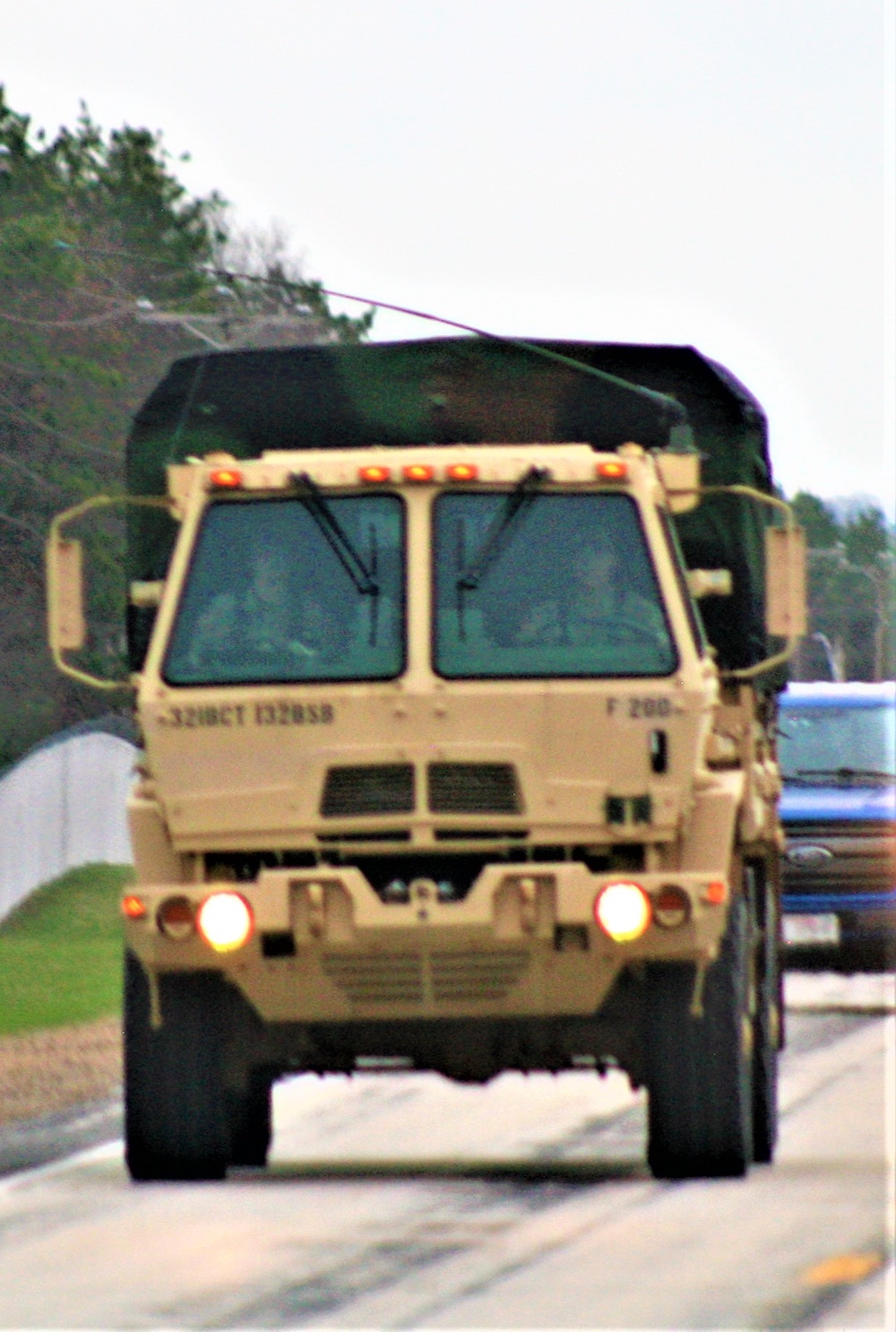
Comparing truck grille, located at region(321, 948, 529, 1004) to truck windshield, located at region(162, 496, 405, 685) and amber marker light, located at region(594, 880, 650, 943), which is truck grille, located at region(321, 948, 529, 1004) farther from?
truck windshield, located at region(162, 496, 405, 685)

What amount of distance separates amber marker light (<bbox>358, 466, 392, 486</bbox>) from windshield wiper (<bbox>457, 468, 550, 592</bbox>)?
430mm

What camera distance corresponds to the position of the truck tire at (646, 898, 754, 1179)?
12.6 m

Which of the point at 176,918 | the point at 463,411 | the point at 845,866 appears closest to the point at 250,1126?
the point at 176,918

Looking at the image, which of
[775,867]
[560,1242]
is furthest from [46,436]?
[560,1242]

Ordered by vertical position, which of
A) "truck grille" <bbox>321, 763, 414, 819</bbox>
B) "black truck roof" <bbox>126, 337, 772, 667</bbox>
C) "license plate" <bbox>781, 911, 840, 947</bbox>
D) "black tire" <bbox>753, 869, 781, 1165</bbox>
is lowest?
"license plate" <bbox>781, 911, 840, 947</bbox>

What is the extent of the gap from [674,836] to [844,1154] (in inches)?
80.7

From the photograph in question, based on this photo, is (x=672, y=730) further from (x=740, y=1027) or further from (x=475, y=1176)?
(x=475, y=1176)

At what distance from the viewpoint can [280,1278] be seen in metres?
10.4

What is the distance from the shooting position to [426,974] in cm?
1244

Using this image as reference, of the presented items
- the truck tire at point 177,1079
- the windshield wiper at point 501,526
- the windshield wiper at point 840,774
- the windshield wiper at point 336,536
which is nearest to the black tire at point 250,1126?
the truck tire at point 177,1079

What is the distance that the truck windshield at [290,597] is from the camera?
12562 millimetres

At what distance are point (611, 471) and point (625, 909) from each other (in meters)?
1.62

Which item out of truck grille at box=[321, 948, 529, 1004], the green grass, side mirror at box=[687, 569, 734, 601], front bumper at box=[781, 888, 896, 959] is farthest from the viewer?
front bumper at box=[781, 888, 896, 959]

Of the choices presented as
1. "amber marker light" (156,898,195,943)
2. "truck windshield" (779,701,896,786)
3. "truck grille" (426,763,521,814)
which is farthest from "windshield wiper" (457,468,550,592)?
"truck windshield" (779,701,896,786)
